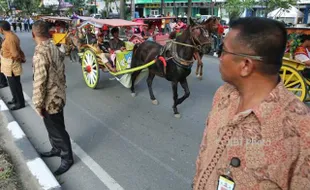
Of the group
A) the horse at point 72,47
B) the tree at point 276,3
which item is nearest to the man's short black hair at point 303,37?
the tree at point 276,3

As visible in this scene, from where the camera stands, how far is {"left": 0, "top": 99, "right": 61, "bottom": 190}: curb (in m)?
2.98

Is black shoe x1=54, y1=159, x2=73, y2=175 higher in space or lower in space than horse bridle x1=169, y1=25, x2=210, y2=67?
lower

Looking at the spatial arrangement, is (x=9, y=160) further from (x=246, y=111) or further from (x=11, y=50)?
(x=246, y=111)

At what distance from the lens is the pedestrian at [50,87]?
295 centimetres

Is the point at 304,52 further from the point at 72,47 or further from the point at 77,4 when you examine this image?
the point at 77,4

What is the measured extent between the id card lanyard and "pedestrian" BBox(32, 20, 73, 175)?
2383mm

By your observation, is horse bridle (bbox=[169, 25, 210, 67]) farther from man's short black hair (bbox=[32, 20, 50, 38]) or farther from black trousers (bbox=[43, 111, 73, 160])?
man's short black hair (bbox=[32, 20, 50, 38])

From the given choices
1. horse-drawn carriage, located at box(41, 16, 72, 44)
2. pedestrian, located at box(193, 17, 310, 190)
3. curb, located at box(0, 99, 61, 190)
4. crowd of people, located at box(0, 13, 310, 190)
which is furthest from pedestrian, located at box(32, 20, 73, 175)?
horse-drawn carriage, located at box(41, 16, 72, 44)

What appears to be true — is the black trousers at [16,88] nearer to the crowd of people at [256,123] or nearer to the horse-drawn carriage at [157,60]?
the horse-drawn carriage at [157,60]

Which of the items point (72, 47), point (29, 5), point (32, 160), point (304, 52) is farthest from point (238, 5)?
point (29, 5)

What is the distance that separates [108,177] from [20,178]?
1.05 m

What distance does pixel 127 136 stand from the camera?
14.4ft

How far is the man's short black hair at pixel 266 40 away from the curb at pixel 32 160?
8.73 ft

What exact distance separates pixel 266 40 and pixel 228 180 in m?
0.65
